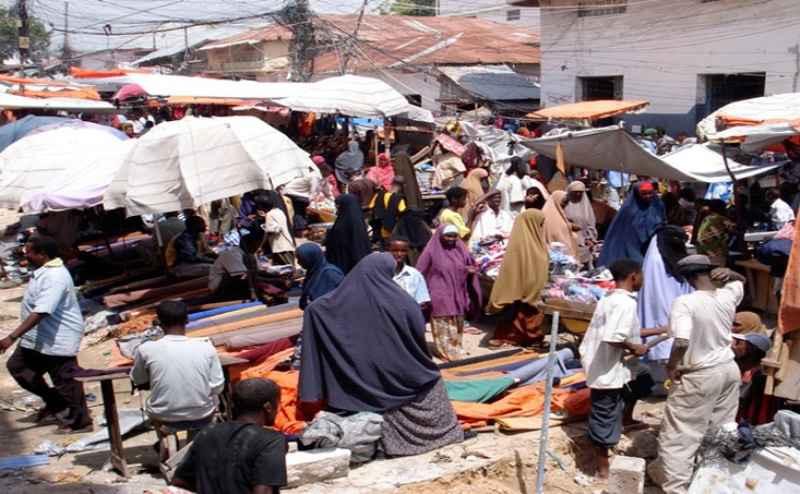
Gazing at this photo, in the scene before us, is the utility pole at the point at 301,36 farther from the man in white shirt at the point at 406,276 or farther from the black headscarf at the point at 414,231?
the man in white shirt at the point at 406,276

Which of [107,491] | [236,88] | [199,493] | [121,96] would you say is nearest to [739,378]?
[199,493]

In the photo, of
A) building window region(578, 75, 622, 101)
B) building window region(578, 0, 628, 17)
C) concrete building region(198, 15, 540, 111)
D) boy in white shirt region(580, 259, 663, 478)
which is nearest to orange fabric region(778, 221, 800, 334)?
boy in white shirt region(580, 259, 663, 478)

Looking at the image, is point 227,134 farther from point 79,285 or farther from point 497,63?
point 497,63

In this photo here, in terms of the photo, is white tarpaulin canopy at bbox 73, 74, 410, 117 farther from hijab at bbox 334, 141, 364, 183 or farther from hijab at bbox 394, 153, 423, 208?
hijab at bbox 394, 153, 423, 208

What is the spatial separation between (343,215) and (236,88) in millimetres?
8028

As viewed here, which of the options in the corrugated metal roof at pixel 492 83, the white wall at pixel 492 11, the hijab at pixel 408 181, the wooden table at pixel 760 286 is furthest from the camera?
the white wall at pixel 492 11

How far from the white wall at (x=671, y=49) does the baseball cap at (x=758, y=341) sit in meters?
10.6

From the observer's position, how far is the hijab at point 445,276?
7.79 m

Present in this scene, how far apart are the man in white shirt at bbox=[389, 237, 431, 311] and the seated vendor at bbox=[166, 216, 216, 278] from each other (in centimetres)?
343

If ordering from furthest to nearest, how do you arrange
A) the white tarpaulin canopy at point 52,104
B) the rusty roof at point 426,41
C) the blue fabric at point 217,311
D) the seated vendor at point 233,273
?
the rusty roof at point 426,41, the white tarpaulin canopy at point 52,104, the seated vendor at point 233,273, the blue fabric at point 217,311

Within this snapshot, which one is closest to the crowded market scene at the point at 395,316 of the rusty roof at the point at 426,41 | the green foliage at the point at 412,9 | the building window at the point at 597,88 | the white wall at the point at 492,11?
the building window at the point at 597,88

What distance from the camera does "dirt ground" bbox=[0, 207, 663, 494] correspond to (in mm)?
5422

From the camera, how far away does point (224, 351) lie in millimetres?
7773

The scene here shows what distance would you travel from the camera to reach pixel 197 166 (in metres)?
8.65
